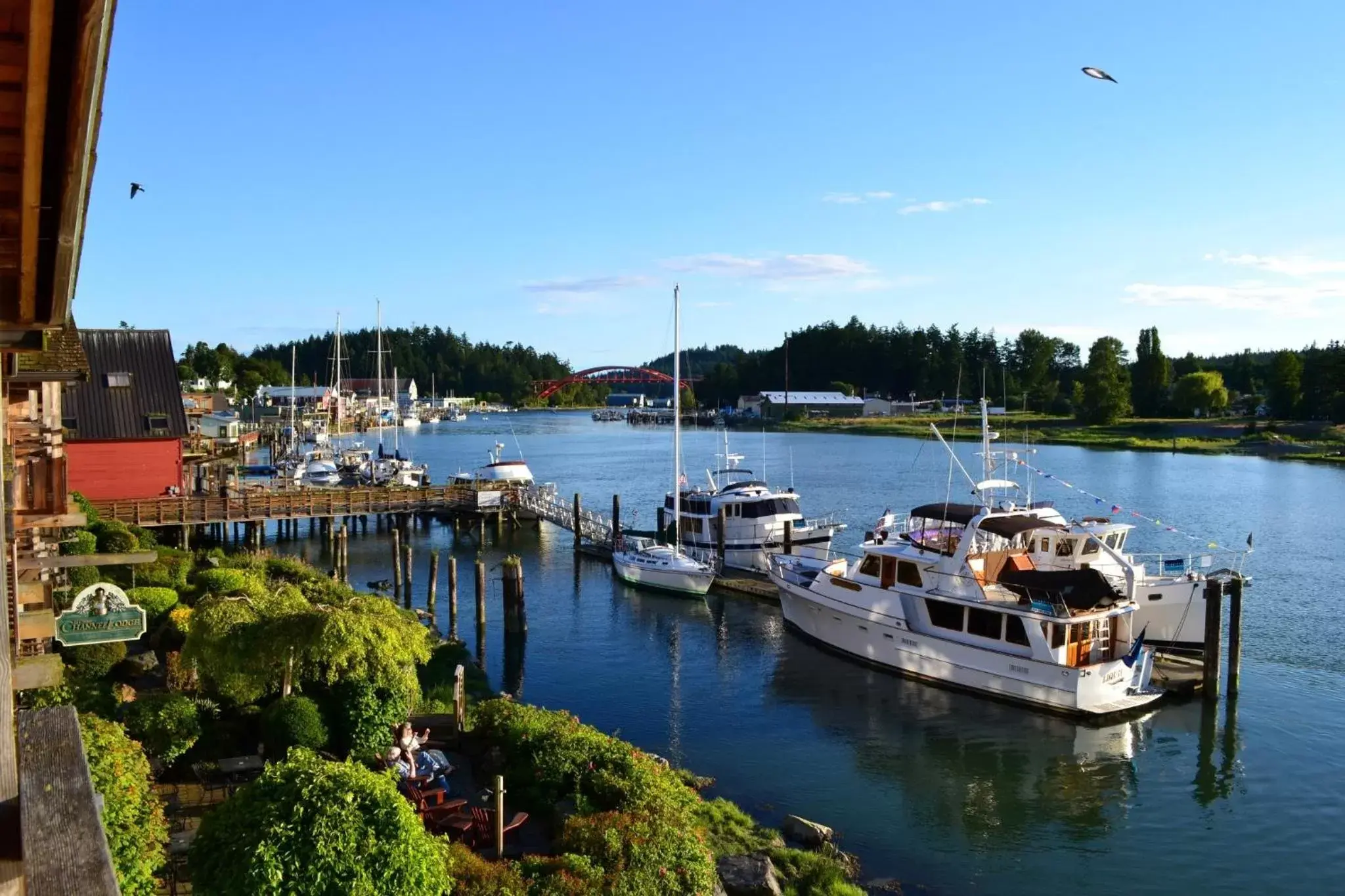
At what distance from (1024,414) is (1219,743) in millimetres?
117600

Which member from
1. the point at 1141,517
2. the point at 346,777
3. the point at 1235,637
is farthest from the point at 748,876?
the point at 1141,517

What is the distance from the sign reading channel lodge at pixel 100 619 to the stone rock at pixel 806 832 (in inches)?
436

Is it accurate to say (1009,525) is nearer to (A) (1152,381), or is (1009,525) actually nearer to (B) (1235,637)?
(B) (1235,637)

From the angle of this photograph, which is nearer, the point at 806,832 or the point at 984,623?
the point at 806,832

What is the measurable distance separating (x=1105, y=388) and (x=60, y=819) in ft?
431

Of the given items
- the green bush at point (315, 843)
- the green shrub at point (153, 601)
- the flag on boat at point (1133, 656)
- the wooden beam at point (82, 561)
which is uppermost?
the wooden beam at point (82, 561)

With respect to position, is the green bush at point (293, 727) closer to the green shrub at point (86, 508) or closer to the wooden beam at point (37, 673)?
the wooden beam at point (37, 673)

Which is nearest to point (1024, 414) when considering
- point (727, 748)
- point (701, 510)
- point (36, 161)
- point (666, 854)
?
point (701, 510)

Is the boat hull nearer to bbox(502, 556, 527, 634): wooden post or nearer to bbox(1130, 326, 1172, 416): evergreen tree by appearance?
bbox(502, 556, 527, 634): wooden post

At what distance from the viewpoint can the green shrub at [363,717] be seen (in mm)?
17250

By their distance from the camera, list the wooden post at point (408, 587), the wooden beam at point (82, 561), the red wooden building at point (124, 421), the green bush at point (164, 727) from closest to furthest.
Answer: the wooden beam at point (82, 561), the green bush at point (164, 727), the wooden post at point (408, 587), the red wooden building at point (124, 421)

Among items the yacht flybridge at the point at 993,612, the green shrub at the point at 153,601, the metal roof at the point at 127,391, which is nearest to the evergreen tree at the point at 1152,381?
the yacht flybridge at the point at 993,612

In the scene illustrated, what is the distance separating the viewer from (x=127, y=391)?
39.6 metres

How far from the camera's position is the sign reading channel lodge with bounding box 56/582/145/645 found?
49.3ft
